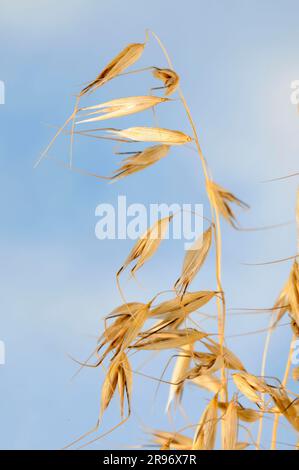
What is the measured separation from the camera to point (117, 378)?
0.56 meters

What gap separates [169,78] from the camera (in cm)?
65

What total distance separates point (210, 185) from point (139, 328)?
0.55 ft

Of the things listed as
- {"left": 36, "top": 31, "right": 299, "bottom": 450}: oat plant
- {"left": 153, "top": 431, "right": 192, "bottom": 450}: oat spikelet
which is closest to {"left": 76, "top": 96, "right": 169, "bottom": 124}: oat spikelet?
{"left": 36, "top": 31, "right": 299, "bottom": 450}: oat plant

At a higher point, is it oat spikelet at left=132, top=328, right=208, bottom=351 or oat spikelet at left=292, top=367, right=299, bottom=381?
oat spikelet at left=132, top=328, right=208, bottom=351

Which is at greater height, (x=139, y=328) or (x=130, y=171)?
(x=130, y=171)

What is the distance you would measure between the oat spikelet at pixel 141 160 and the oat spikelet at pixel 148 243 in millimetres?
69

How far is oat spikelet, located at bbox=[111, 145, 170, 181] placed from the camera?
2.06 ft

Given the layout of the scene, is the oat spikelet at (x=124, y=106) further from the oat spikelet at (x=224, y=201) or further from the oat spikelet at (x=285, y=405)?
the oat spikelet at (x=285, y=405)

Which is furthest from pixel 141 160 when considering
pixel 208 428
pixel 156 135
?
pixel 208 428

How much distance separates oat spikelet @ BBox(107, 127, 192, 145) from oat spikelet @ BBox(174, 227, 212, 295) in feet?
0.34

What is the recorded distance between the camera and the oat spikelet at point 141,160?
2.06 feet

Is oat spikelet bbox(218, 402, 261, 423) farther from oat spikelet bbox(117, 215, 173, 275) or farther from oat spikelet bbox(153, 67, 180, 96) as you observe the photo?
oat spikelet bbox(153, 67, 180, 96)
